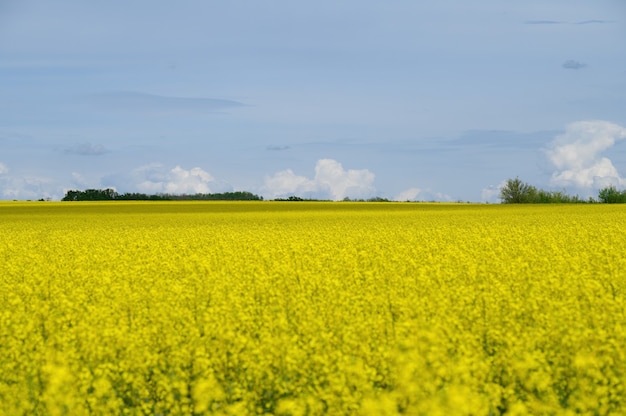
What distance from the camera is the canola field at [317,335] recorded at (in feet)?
23.3

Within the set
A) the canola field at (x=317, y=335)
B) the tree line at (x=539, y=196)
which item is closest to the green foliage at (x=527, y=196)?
the tree line at (x=539, y=196)

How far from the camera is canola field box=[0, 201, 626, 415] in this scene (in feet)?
23.3

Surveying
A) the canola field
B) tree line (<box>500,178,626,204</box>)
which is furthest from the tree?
the canola field

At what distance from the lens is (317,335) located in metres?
9.41

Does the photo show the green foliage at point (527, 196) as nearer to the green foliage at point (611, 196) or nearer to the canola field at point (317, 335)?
the green foliage at point (611, 196)

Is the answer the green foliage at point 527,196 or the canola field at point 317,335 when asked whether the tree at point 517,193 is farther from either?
the canola field at point 317,335

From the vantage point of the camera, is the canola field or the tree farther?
the tree

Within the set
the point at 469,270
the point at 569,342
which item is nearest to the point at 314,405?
the point at 569,342

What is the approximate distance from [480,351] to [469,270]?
21.5 feet

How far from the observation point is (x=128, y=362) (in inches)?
347

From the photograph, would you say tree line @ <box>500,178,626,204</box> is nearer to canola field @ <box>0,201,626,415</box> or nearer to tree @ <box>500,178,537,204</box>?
tree @ <box>500,178,537,204</box>

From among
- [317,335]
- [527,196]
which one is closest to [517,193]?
[527,196]

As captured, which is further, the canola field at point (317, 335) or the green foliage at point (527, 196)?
the green foliage at point (527, 196)

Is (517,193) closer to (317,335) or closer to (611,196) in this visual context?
(611,196)
